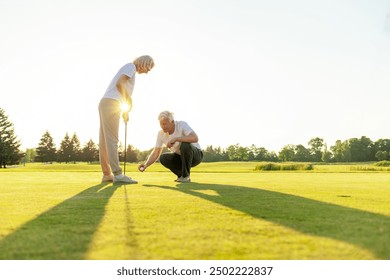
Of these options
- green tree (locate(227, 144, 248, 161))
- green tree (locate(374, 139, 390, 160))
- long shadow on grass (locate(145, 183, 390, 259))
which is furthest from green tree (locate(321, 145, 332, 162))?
long shadow on grass (locate(145, 183, 390, 259))

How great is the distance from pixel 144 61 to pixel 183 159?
201 cm

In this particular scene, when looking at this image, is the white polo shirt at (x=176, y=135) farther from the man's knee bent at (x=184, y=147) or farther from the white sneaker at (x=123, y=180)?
the white sneaker at (x=123, y=180)

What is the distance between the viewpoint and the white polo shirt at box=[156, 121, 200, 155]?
7469mm

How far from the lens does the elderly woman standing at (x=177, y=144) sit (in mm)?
7375

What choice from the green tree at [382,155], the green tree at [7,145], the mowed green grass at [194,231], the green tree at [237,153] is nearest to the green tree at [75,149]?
the green tree at [7,145]

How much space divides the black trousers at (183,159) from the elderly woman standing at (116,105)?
1.06 metres

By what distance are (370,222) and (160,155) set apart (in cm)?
573

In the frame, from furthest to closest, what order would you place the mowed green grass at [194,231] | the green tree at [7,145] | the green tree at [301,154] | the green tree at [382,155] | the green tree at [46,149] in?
the green tree at [301,154] → the green tree at [382,155] → the green tree at [46,149] → the green tree at [7,145] → the mowed green grass at [194,231]

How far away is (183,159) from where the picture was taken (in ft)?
24.6

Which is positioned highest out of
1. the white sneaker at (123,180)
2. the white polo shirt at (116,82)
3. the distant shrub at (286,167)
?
the white polo shirt at (116,82)

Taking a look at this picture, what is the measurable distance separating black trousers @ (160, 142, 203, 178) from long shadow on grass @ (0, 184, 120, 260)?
3930 mm

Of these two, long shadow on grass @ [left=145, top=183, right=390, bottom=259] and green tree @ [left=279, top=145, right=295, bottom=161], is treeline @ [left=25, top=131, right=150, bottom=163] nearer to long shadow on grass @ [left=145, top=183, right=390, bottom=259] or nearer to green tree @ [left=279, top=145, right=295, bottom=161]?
green tree @ [left=279, top=145, right=295, bottom=161]

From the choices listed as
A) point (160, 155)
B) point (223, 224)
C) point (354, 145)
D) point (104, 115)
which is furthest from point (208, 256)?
point (354, 145)
